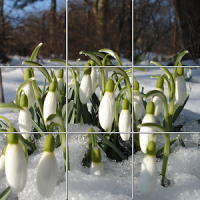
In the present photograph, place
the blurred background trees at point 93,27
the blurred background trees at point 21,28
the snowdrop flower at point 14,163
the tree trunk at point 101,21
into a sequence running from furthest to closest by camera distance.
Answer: the tree trunk at point 101,21 → the blurred background trees at point 93,27 → the blurred background trees at point 21,28 → the snowdrop flower at point 14,163

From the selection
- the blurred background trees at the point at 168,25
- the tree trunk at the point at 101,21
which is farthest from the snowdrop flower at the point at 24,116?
the tree trunk at the point at 101,21

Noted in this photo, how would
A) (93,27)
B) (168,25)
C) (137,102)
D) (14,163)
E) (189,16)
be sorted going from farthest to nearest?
(93,27) → (168,25) → (189,16) → (137,102) → (14,163)

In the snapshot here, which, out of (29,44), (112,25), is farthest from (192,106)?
(112,25)

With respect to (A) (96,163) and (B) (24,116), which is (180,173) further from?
(B) (24,116)

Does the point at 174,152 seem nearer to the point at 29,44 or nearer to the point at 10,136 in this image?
the point at 10,136

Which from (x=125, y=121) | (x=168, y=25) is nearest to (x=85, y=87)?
(x=125, y=121)

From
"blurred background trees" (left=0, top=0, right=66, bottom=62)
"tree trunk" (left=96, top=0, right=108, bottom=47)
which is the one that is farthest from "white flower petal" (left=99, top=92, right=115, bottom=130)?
"tree trunk" (left=96, top=0, right=108, bottom=47)

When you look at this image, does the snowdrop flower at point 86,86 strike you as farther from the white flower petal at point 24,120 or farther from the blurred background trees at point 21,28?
the blurred background trees at point 21,28

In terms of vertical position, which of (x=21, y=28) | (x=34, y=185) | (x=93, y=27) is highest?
(x=93, y=27)
